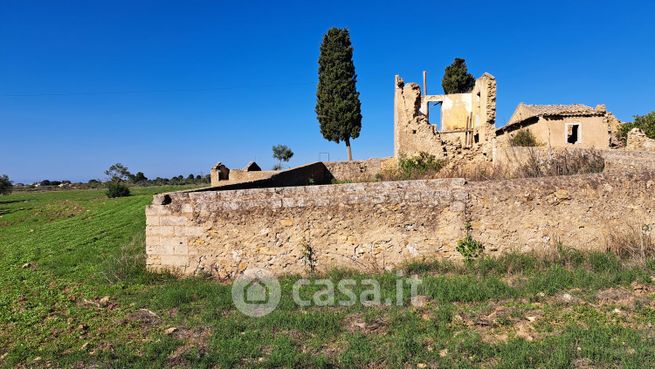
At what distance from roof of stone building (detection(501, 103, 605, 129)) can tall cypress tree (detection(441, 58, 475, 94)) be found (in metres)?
11.2

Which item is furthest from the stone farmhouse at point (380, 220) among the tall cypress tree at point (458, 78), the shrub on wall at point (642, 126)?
the tall cypress tree at point (458, 78)

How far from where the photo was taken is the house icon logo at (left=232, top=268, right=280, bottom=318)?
218 inches

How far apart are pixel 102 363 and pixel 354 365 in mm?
2684

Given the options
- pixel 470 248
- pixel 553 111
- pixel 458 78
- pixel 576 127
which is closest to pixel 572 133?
pixel 576 127

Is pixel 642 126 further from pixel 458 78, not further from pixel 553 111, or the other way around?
pixel 458 78

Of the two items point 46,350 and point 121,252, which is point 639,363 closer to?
point 46,350

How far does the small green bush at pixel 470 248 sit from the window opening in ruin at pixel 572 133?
1824 centimetres

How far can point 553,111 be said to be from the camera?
21.8 meters

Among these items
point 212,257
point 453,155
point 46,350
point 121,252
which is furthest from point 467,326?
point 453,155

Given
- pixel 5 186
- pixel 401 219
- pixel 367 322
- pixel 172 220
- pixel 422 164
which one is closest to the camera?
pixel 367 322

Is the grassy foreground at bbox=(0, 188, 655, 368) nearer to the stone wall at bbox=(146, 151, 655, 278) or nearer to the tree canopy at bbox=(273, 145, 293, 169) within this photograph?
the stone wall at bbox=(146, 151, 655, 278)

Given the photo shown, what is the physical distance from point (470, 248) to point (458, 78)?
32740 mm

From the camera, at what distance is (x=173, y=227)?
7.27m

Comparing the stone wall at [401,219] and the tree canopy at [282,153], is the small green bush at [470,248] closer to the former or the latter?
the stone wall at [401,219]
